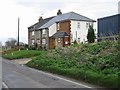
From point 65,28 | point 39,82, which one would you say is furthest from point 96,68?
point 65,28

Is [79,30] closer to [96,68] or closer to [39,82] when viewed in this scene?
[96,68]

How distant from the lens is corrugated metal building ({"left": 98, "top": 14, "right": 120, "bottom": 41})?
3413 centimetres

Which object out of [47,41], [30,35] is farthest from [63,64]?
[30,35]

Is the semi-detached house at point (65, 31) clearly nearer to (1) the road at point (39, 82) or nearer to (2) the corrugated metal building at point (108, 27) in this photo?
(2) the corrugated metal building at point (108, 27)

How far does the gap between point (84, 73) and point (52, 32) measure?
54.9 m

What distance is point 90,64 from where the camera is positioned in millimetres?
22391

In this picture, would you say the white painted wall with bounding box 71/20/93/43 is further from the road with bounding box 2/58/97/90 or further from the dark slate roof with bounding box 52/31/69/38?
the road with bounding box 2/58/97/90

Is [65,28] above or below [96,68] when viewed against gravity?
above

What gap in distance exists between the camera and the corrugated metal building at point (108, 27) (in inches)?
1344

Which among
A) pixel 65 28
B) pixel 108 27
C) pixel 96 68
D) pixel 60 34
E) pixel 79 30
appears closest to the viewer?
pixel 96 68

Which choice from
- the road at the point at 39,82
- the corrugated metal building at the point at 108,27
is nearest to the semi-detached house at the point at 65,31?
the corrugated metal building at the point at 108,27

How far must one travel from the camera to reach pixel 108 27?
3641 centimetres

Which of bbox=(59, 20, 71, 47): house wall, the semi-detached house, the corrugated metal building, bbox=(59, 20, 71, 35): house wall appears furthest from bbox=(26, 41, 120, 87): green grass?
bbox=(59, 20, 71, 35): house wall

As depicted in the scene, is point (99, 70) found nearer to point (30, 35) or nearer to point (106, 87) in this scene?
point (106, 87)
